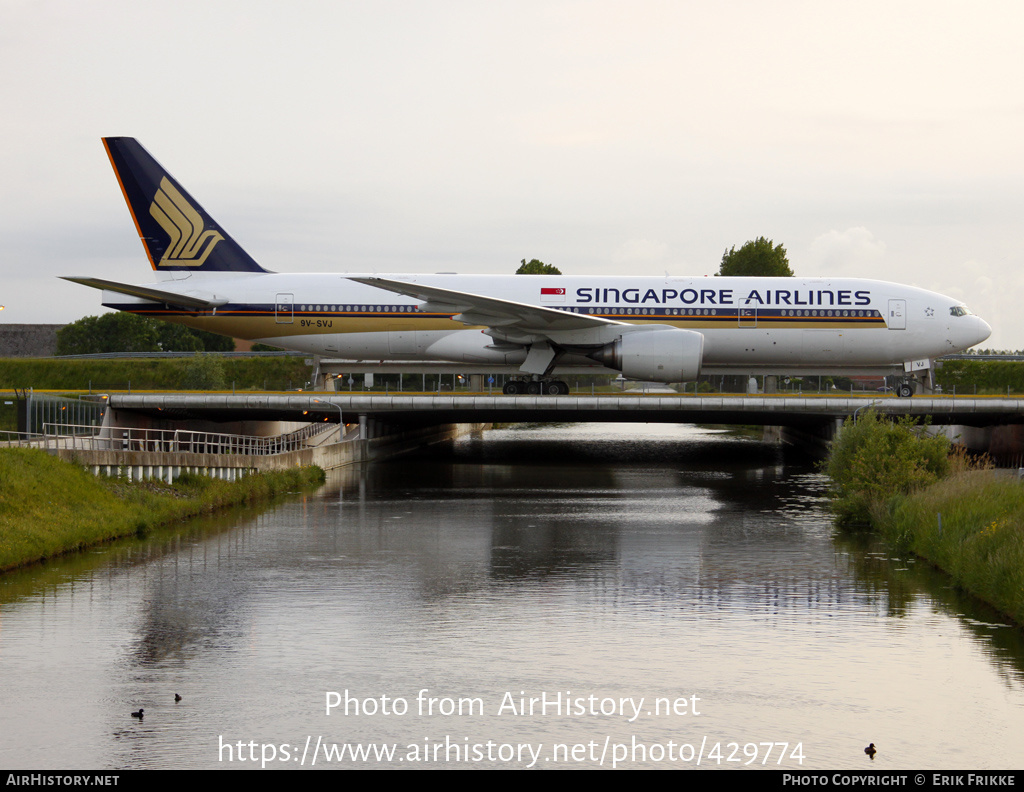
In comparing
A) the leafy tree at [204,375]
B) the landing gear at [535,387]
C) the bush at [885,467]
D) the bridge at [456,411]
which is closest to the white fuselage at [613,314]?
the landing gear at [535,387]

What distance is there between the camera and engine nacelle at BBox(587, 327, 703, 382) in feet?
140

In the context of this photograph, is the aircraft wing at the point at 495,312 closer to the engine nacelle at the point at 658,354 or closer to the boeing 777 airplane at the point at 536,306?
the boeing 777 airplane at the point at 536,306

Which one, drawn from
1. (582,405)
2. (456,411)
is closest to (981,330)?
(582,405)

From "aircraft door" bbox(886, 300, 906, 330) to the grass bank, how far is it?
28688 mm

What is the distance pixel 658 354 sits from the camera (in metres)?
42.8

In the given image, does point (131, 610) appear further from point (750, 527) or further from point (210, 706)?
point (750, 527)

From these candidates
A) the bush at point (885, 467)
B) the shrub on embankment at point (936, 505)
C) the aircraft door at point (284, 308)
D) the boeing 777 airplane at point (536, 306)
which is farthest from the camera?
the aircraft door at point (284, 308)

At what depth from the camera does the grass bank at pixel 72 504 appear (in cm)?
2652

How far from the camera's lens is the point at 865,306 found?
4488cm

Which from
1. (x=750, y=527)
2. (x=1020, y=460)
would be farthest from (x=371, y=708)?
(x=1020, y=460)

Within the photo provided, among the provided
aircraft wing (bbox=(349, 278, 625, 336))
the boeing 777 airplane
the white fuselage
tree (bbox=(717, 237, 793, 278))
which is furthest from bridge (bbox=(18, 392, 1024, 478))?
tree (bbox=(717, 237, 793, 278))

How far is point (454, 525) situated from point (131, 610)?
14280mm

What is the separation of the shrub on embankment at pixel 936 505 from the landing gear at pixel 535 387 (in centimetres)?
1402

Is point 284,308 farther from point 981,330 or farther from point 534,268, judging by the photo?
point 534,268
